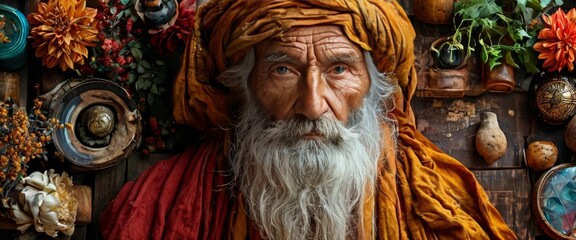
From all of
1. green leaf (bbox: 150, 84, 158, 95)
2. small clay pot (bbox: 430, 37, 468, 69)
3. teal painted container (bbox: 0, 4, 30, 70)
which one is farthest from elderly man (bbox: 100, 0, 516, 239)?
teal painted container (bbox: 0, 4, 30, 70)

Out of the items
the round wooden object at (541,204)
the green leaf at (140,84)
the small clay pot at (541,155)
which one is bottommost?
the round wooden object at (541,204)

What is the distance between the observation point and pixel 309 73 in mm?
2789

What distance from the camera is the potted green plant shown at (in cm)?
318

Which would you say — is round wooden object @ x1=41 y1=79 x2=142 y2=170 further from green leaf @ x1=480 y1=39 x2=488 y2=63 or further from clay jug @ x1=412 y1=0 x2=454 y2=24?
green leaf @ x1=480 y1=39 x2=488 y2=63

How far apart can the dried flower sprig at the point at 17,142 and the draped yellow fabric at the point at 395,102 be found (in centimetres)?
42

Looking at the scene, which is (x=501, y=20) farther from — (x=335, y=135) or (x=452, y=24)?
(x=335, y=135)

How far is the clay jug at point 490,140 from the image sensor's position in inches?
126

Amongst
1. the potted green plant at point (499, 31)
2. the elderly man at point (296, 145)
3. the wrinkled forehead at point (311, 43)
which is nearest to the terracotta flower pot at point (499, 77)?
the potted green plant at point (499, 31)

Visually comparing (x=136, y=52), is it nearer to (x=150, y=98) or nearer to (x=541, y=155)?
(x=150, y=98)

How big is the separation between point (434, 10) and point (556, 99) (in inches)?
20.0

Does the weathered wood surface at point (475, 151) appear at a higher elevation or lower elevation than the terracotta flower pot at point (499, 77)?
lower

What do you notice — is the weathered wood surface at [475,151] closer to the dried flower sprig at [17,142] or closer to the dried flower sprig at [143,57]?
the dried flower sprig at [143,57]

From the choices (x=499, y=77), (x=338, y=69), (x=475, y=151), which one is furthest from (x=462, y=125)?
(x=338, y=69)

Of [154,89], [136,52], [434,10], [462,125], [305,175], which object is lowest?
[305,175]
